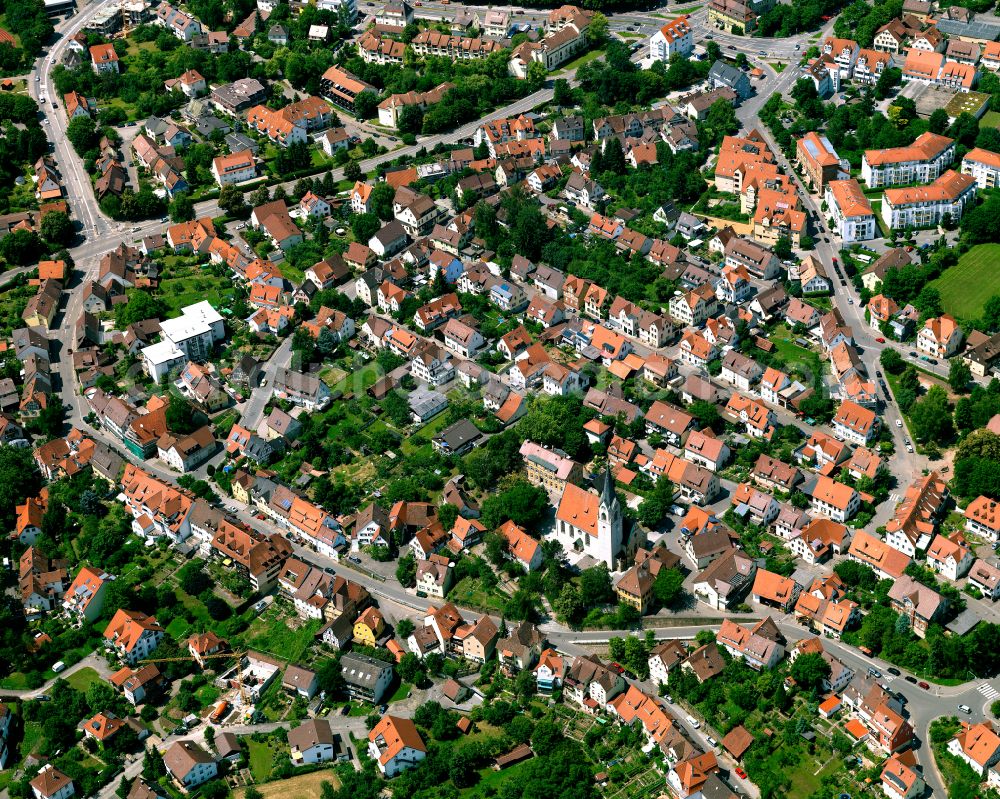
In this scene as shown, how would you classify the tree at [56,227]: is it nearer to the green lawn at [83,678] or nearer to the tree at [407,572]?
the green lawn at [83,678]

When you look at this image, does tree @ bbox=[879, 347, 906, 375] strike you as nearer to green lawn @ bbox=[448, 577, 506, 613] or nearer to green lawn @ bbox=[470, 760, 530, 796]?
green lawn @ bbox=[448, 577, 506, 613]

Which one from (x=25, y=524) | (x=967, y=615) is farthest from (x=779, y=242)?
(x=25, y=524)

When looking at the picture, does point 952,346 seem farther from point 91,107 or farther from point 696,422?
point 91,107

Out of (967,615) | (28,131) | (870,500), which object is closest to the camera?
(967,615)

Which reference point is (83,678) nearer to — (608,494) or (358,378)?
(358,378)

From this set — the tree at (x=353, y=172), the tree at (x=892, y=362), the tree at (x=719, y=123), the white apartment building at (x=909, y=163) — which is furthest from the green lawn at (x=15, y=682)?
the white apartment building at (x=909, y=163)

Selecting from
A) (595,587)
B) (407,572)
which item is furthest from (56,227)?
(595,587)
